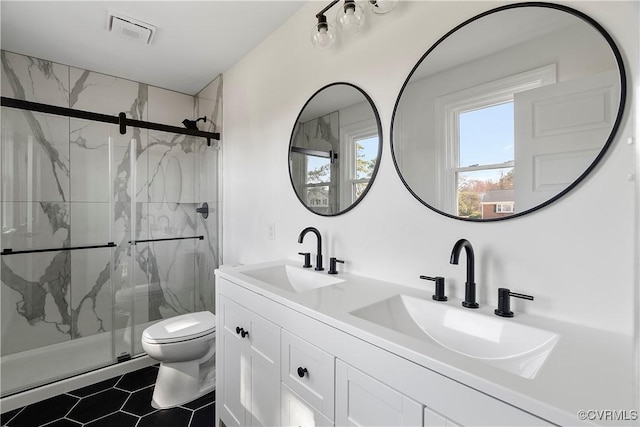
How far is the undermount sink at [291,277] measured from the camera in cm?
150

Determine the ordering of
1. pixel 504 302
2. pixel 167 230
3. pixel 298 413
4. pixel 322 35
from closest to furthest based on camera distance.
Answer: pixel 504 302 < pixel 298 413 < pixel 322 35 < pixel 167 230

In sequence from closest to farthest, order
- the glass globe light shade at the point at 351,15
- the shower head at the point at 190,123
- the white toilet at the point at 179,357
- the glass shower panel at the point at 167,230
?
the glass globe light shade at the point at 351,15 → the white toilet at the point at 179,357 → the glass shower panel at the point at 167,230 → the shower head at the point at 190,123

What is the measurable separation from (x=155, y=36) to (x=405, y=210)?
209 cm

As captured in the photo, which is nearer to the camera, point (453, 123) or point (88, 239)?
point (453, 123)

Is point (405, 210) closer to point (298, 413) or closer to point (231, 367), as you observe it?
point (298, 413)

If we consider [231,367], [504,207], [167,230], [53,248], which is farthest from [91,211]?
[504,207]

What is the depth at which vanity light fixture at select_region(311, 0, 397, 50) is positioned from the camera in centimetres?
121

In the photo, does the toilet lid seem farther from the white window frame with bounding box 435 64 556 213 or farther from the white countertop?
the white window frame with bounding box 435 64 556 213

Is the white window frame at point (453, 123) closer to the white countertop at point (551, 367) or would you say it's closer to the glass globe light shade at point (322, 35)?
the white countertop at point (551, 367)

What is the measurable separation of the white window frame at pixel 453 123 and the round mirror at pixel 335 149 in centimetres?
29

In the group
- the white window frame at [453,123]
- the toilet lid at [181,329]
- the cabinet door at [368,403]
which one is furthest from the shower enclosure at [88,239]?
the white window frame at [453,123]

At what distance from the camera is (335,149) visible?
1.62 metres

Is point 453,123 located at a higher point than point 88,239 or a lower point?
higher

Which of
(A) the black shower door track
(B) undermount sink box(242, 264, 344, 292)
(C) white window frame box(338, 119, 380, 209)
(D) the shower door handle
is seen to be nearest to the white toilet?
(B) undermount sink box(242, 264, 344, 292)
